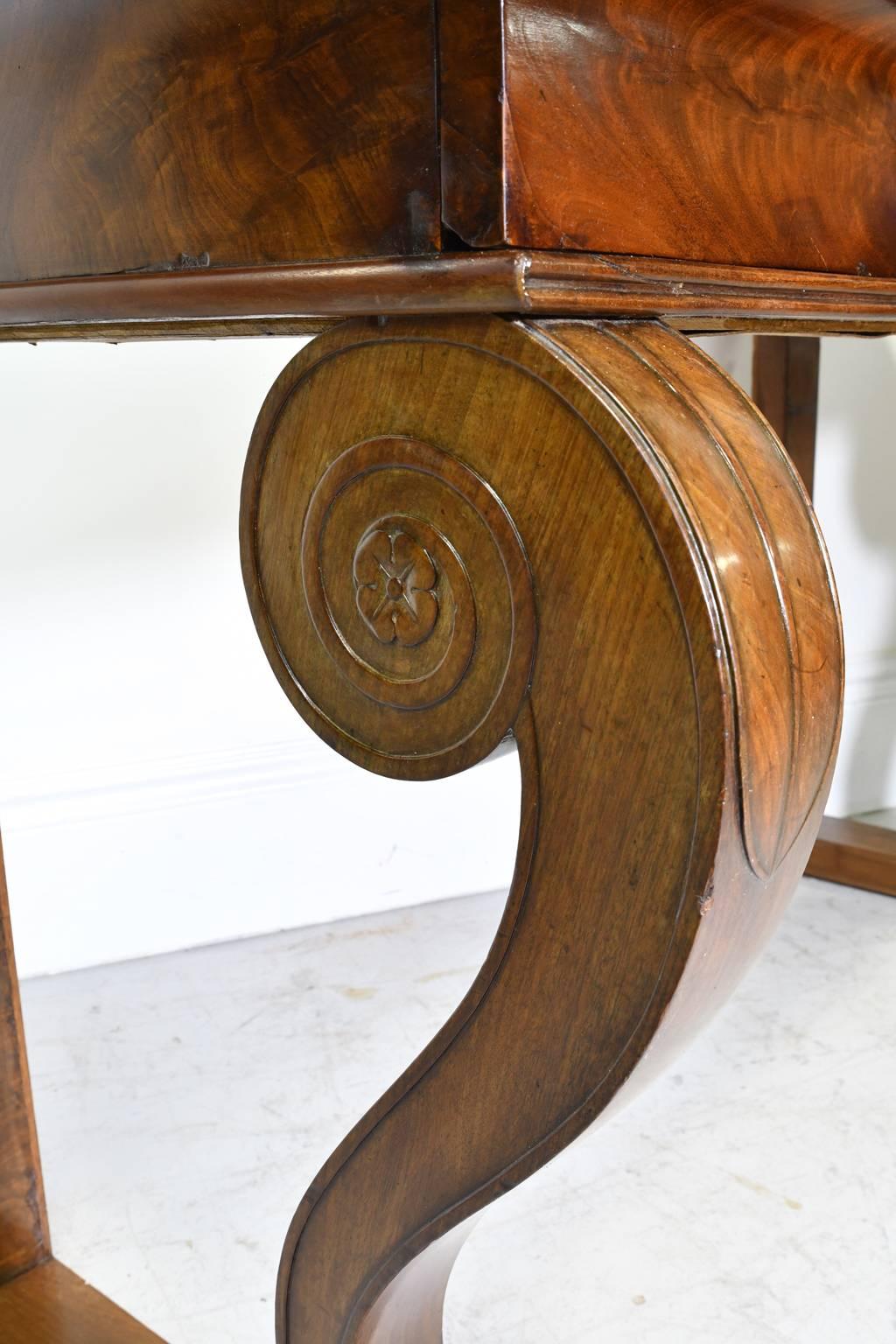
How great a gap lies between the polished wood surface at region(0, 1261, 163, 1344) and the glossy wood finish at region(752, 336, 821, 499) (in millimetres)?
1352

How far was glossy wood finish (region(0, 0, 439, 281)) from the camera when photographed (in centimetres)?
47

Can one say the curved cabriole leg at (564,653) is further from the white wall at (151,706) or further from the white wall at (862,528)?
the white wall at (862,528)

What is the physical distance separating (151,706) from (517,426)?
4.14 ft

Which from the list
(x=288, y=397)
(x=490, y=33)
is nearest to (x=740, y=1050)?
(x=288, y=397)

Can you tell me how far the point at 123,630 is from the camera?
5.37ft

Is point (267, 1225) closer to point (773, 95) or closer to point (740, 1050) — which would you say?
point (740, 1050)

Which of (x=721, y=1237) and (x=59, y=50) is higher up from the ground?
(x=59, y=50)

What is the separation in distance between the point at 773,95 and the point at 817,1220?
909mm

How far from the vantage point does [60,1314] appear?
0.98m

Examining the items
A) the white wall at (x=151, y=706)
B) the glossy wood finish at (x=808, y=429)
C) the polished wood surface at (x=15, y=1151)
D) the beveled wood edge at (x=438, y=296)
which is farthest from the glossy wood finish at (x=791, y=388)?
the polished wood surface at (x=15, y=1151)

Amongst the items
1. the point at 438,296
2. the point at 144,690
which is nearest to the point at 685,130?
the point at 438,296

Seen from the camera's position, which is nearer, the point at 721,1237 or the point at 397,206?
the point at 397,206

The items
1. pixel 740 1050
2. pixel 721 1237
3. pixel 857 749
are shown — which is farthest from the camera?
pixel 857 749

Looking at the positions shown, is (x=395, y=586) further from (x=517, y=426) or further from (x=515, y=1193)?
(x=515, y=1193)
